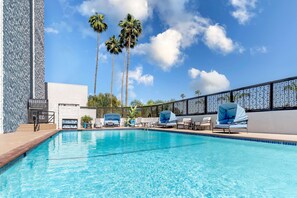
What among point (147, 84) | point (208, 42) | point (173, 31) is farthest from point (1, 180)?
point (147, 84)

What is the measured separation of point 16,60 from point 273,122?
1255 centimetres

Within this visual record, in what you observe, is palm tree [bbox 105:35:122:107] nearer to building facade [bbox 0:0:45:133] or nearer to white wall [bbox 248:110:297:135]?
building facade [bbox 0:0:45:133]

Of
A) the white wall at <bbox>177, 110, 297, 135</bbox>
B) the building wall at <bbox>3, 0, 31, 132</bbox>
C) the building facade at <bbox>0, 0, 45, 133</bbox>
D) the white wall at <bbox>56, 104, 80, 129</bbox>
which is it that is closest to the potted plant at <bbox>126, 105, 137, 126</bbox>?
the white wall at <bbox>56, 104, 80, 129</bbox>

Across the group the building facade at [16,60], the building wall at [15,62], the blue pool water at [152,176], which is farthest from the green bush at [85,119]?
the blue pool water at [152,176]

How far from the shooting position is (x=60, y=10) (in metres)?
22.1

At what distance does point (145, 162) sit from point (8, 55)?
27.1 feet

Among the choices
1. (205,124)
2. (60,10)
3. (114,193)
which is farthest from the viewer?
(60,10)

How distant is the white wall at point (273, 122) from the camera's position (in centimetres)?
830

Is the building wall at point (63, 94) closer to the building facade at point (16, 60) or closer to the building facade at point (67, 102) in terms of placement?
the building facade at point (67, 102)

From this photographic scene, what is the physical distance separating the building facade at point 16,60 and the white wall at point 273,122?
437 inches

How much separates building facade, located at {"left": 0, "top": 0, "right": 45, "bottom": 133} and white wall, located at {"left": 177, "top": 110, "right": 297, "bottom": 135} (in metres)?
11.1

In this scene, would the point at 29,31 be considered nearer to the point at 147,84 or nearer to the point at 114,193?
the point at 114,193

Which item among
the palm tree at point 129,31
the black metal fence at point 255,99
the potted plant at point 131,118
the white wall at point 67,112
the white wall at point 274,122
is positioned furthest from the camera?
the palm tree at point 129,31

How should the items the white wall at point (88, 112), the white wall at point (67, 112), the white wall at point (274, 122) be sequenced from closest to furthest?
the white wall at point (274, 122)
the white wall at point (67, 112)
the white wall at point (88, 112)
